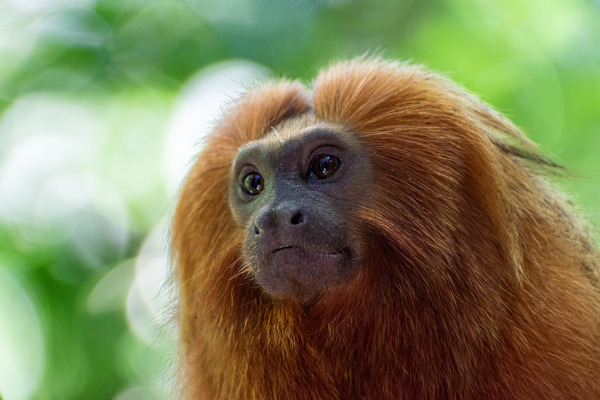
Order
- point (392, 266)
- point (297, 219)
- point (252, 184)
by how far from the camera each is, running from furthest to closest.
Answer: point (252, 184) → point (392, 266) → point (297, 219)

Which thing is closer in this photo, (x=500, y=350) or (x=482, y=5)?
(x=500, y=350)

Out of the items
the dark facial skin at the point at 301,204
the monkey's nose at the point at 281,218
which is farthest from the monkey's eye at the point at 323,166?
the monkey's nose at the point at 281,218

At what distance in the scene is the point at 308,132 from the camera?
7.80 ft

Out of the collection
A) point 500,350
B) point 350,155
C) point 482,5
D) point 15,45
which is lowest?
point 500,350

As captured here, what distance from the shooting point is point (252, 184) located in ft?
8.07

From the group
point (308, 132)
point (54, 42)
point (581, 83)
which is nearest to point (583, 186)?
point (581, 83)

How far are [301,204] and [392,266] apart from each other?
1.21 ft

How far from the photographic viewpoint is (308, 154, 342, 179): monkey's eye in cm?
233

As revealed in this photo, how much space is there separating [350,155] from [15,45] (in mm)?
3096

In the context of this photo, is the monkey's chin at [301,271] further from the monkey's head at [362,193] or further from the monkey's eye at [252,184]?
the monkey's eye at [252,184]

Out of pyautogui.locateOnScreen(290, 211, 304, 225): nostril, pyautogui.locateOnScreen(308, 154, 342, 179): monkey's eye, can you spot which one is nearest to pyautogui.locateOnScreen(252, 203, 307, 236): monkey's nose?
pyautogui.locateOnScreen(290, 211, 304, 225): nostril

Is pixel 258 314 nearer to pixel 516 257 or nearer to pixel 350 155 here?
pixel 350 155

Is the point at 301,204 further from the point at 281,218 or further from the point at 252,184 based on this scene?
the point at 252,184

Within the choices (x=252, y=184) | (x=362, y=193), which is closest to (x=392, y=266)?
(x=362, y=193)
